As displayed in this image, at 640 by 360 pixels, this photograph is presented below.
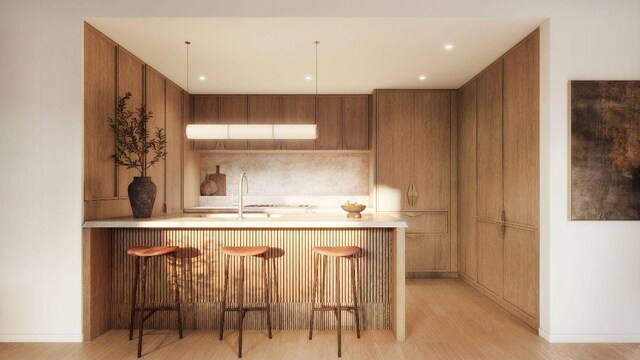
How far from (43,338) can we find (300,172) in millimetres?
3984

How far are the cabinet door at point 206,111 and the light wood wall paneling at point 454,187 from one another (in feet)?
11.2

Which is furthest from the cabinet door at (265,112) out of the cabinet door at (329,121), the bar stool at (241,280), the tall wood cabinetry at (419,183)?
the bar stool at (241,280)

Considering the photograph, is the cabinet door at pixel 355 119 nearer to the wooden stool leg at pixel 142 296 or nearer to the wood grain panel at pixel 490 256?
the wood grain panel at pixel 490 256

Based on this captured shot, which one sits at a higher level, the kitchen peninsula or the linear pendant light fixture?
the linear pendant light fixture

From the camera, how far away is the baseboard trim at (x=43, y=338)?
11.0ft

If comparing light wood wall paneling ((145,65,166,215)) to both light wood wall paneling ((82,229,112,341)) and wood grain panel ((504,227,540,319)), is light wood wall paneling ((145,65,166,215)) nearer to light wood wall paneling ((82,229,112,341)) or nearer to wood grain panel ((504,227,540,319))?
light wood wall paneling ((82,229,112,341))

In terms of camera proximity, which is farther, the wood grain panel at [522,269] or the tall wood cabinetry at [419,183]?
the tall wood cabinetry at [419,183]

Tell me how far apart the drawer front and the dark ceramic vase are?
331cm

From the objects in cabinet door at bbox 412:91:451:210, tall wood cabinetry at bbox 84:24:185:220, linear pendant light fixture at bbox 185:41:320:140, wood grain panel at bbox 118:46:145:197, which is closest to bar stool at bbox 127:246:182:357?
tall wood cabinetry at bbox 84:24:185:220

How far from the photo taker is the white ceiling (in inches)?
139

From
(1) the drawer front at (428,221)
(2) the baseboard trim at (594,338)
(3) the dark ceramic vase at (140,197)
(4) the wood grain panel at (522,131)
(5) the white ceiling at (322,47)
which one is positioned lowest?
(2) the baseboard trim at (594,338)

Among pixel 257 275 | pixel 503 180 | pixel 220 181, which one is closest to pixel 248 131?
pixel 257 275

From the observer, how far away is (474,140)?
5102 mm

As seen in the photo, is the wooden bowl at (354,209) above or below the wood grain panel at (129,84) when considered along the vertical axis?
below
